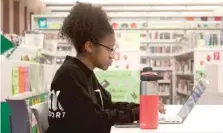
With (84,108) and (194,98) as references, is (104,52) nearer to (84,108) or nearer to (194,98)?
(84,108)

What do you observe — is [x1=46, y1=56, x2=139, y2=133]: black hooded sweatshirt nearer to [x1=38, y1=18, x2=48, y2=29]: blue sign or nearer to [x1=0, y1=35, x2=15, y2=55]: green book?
[x1=0, y1=35, x2=15, y2=55]: green book

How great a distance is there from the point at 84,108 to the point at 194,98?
19.3 inches

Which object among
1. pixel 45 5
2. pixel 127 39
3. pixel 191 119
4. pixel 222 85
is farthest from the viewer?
pixel 45 5

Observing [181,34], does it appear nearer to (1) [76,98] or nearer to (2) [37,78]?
(2) [37,78]

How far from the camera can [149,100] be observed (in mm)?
1387

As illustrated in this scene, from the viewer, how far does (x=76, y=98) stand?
4.76 feet

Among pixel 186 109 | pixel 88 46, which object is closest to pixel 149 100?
pixel 186 109

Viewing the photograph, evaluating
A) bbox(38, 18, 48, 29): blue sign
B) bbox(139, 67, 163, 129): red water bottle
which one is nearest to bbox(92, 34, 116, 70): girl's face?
bbox(139, 67, 163, 129): red water bottle

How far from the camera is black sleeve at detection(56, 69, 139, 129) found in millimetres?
1415

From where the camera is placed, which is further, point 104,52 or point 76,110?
point 104,52

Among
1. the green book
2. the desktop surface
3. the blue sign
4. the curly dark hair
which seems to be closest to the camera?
the desktop surface

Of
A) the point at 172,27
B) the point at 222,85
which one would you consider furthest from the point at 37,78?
the point at 172,27

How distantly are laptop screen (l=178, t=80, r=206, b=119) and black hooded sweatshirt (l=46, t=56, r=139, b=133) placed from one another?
0.77 feet

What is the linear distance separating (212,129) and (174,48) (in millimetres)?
8043
